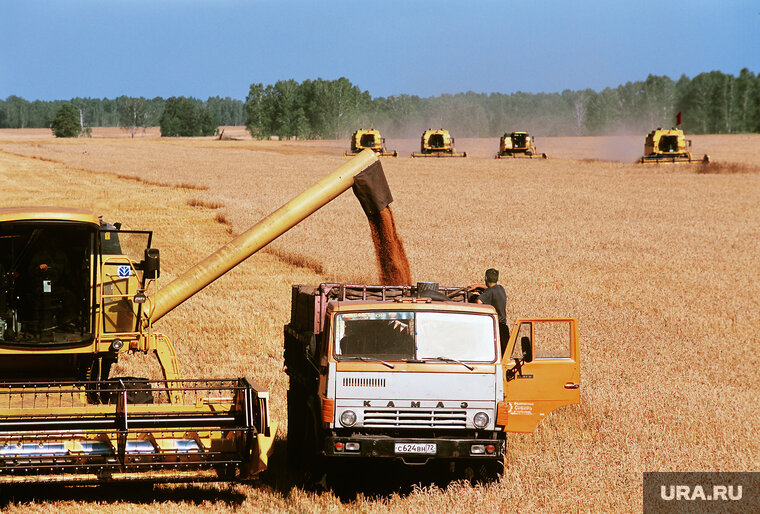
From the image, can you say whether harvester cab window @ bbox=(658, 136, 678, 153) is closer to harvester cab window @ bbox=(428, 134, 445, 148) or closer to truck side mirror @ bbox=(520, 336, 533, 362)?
harvester cab window @ bbox=(428, 134, 445, 148)

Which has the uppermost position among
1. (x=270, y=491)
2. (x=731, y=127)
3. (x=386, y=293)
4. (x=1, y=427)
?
(x=731, y=127)

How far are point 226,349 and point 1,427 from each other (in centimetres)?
668

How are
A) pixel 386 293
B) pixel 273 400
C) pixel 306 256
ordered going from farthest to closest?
pixel 306 256, pixel 273 400, pixel 386 293

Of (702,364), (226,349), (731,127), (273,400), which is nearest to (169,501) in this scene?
(273,400)

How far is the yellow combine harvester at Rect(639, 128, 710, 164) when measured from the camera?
55094 millimetres

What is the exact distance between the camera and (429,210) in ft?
116

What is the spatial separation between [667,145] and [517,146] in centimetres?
1141

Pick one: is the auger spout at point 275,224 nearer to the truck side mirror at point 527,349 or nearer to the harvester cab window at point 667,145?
the truck side mirror at point 527,349

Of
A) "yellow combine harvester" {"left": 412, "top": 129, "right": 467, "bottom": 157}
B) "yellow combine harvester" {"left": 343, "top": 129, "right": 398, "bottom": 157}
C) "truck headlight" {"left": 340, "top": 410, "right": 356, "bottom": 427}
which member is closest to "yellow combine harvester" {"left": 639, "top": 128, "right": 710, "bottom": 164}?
"yellow combine harvester" {"left": 412, "top": 129, "right": 467, "bottom": 157}

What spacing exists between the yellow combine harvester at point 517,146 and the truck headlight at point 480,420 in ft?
180

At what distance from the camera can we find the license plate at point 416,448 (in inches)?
371

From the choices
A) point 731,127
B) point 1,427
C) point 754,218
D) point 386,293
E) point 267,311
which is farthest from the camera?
point 731,127

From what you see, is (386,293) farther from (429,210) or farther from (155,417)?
(429,210)

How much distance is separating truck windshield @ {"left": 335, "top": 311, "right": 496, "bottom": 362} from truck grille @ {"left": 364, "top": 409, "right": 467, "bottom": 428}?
55 centimetres
